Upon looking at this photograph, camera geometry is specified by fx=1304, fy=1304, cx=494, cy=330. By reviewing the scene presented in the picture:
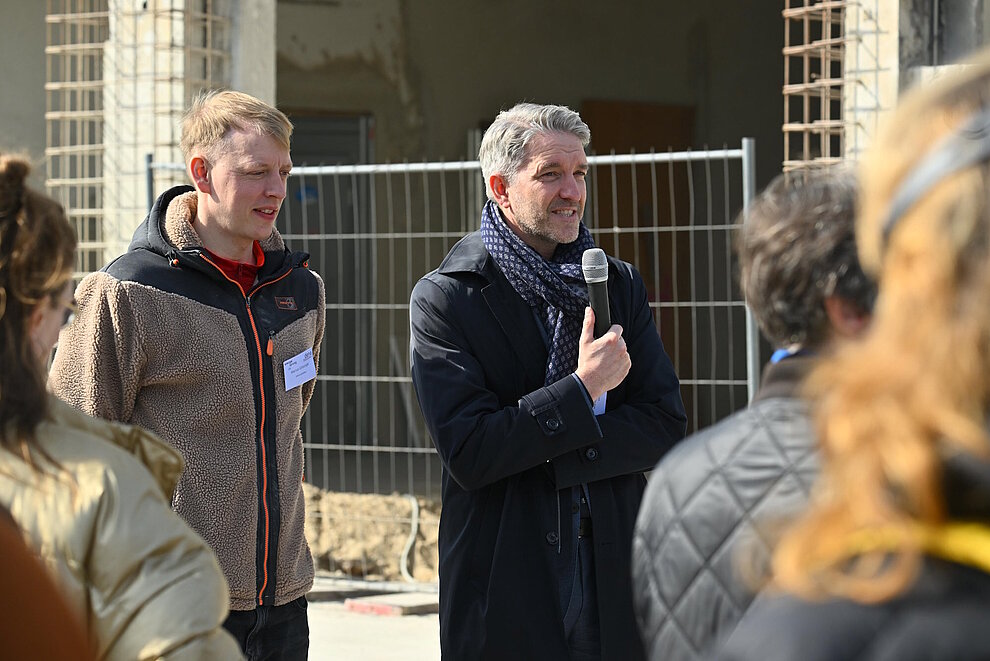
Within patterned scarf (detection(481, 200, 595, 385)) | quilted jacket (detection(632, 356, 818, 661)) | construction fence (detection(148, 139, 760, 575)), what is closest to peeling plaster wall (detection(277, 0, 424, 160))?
construction fence (detection(148, 139, 760, 575))

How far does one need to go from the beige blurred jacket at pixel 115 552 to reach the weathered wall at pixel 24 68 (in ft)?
25.3

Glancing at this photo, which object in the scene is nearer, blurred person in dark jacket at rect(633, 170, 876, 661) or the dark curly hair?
blurred person in dark jacket at rect(633, 170, 876, 661)

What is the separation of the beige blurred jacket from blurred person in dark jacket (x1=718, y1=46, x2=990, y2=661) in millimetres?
844

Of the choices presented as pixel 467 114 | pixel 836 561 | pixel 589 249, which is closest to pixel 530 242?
pixel 589 249

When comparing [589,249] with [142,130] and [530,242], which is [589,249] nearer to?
[530,242]

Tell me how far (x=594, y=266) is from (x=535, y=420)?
403mm

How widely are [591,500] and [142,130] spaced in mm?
4932

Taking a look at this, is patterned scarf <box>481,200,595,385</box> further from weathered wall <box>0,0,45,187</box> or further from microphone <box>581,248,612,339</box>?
weathered wall <box>0,0,45,187</box>

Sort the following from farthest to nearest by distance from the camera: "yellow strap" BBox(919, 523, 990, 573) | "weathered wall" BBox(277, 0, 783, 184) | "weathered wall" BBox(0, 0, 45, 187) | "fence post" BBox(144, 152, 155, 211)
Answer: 1. "weathered wall" BBox(277, 0, 783, 184)
2. "weathered wall" BBox(0, 0, 45, 187)
3. "fence post" BBox(144, 152, 155, 211)
4. "yellow strap" BBox(919, 523, 990, 573)

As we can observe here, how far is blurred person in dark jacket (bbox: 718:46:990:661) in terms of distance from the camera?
1.04 metres

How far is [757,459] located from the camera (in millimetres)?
1625

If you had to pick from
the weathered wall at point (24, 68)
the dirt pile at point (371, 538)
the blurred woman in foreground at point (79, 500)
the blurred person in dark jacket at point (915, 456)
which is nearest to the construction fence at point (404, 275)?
the weathered wall at point (24, 68)

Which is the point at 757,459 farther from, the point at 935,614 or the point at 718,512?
the point at 935,614

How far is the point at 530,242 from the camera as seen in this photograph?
3383mm
